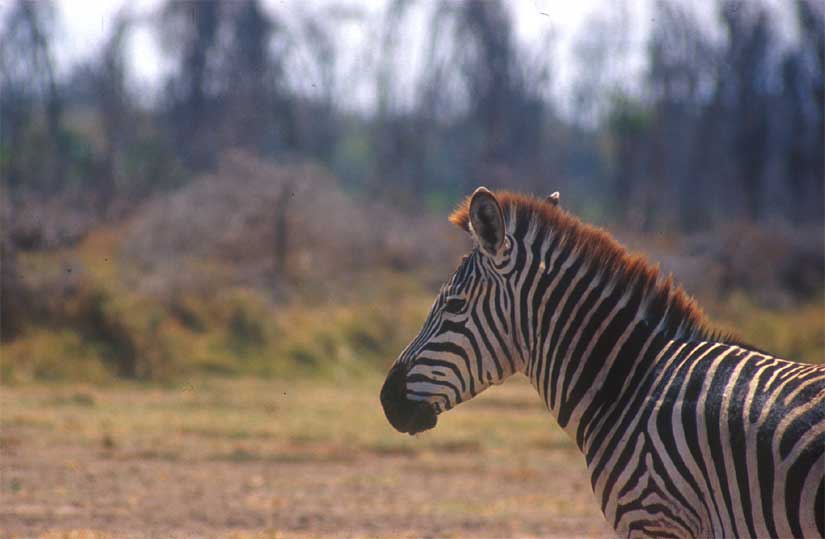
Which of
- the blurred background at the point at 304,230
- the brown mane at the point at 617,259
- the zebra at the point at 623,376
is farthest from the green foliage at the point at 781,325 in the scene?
the zebra at the point at 623,376

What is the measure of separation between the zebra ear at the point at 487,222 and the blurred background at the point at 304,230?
5.83 ft

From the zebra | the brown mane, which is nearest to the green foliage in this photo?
the brown mane

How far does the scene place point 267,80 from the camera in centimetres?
3678

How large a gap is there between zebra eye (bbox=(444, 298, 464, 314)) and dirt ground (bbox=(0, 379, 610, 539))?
351cm

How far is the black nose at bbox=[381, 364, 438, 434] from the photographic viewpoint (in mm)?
4336

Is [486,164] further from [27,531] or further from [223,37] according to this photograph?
[27,531]

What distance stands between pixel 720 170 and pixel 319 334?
25.5m

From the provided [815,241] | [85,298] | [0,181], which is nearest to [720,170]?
[815,241]

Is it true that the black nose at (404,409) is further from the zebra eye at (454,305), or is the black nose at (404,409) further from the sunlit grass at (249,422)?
the sunlit grass at (249,422)

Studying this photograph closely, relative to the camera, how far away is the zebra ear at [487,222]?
423cm

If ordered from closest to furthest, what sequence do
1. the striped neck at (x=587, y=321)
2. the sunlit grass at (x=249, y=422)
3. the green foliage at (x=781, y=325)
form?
1. the striped neck at (x=587, y=321)
2. the sunlit grass at (x=249, y=422)
3. the green foliage at (x=781, y=325)

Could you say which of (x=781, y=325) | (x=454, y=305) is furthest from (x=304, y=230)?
(x=454, y=305)

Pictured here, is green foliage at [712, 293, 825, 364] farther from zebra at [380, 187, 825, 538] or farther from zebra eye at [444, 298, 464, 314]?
zebra eye at [444, 298, 464, 314]

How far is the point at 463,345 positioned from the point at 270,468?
6.45 meters
